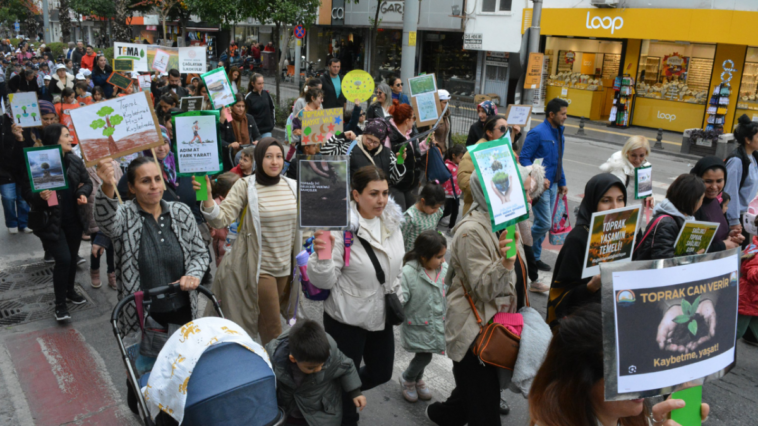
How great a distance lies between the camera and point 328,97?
11.9 metres

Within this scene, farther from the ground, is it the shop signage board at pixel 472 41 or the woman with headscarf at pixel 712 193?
the shop signage board at pixel 472 41

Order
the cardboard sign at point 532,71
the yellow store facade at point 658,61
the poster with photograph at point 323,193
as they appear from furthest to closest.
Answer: the yellow store facade at point 658,61 < the cardboard sign at point 532,71 < the poster with photograph at point 323,193

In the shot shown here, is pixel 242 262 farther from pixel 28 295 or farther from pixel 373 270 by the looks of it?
pixel 28 295

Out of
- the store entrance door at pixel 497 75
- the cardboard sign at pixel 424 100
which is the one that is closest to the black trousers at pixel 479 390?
the cardboard sign at pixel 424 100

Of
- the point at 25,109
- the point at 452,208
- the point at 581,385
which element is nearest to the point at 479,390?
the point at 581,385

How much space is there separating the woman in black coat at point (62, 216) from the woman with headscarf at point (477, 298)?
4.06 meters

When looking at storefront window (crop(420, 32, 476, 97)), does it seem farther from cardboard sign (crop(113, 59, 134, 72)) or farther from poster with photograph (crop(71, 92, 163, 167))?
poster with photograph (crop(71, 92, 163, 167))

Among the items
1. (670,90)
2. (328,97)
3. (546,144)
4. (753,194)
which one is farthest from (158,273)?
(670,90)

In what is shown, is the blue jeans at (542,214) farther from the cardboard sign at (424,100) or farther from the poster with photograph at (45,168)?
the poster with photograph at (45,168)

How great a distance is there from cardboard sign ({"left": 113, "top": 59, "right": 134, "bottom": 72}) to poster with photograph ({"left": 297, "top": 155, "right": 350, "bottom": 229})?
11.5 metres

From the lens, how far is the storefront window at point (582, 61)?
22109mm

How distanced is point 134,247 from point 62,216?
104 inches

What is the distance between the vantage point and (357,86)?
9930 millimetres

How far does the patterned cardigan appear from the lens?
3.91m
